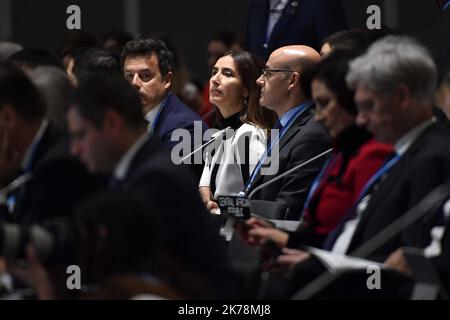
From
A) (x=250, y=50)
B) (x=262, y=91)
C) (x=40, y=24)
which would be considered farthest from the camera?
(x=40, y=24)

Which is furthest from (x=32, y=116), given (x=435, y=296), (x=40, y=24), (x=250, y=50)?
(x=40, y=24)

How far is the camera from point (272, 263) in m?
4.18

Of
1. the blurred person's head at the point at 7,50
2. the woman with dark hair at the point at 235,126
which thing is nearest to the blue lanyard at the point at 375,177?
the woman with dark hair at the point at 235,126

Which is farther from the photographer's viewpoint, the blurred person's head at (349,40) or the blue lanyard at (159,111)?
the blue lanyard at (159,111)

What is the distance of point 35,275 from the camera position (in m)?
3.72

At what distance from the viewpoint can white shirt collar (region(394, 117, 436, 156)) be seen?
4.02m

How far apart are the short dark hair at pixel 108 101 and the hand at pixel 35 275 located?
0.52 m

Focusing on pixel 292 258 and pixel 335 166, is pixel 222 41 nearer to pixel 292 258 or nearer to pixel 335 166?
pixel 335 166

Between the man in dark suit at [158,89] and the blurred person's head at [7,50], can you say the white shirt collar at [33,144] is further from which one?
the blurred person's head at [7,50]

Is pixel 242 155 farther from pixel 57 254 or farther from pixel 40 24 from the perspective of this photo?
pixel 40 24

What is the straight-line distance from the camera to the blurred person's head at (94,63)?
249 inches

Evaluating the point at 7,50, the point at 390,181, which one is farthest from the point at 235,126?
the point at 390,181

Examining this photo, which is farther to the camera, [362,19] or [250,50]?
[362,19]
